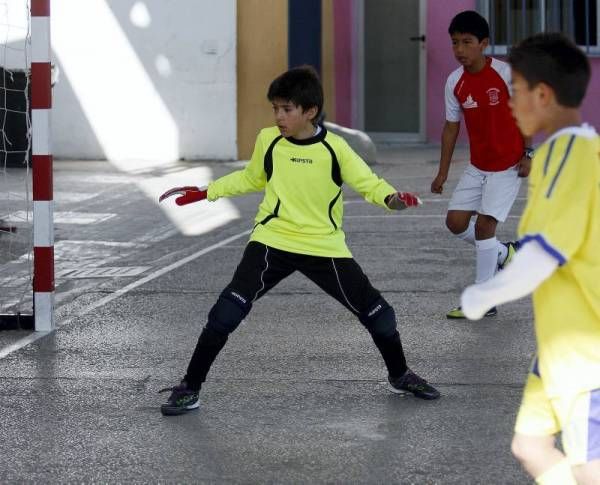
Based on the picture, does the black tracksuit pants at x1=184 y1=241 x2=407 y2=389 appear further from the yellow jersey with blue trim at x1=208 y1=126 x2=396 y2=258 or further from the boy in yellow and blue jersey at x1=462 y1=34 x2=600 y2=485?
the boy in yellow and blue jersey at x1=462 y1=34 x2=600 y2=485

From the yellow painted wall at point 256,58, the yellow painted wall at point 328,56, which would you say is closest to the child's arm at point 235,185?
the yellow painted wall at point 256,58

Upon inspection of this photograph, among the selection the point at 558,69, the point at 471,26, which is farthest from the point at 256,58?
the point at 558,69

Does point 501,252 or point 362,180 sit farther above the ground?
point 362,180

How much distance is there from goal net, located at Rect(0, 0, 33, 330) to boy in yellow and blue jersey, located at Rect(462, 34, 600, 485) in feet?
15.9

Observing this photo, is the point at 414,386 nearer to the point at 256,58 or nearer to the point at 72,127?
the point at 256,58

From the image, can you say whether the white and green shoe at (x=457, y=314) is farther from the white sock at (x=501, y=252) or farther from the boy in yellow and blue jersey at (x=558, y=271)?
the boy in yellow and blue jersey at (x=558, y=271)

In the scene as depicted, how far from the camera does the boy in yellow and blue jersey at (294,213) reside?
239 inches

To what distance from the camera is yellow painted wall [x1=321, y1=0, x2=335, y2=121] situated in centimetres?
1852

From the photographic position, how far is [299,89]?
6012 mm

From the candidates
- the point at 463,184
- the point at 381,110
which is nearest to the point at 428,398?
the point at 463,184

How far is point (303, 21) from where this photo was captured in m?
17.6

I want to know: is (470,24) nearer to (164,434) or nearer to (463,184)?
(463,184)

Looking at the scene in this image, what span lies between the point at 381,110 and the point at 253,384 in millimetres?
13163

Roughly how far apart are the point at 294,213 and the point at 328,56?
12.7 meters
